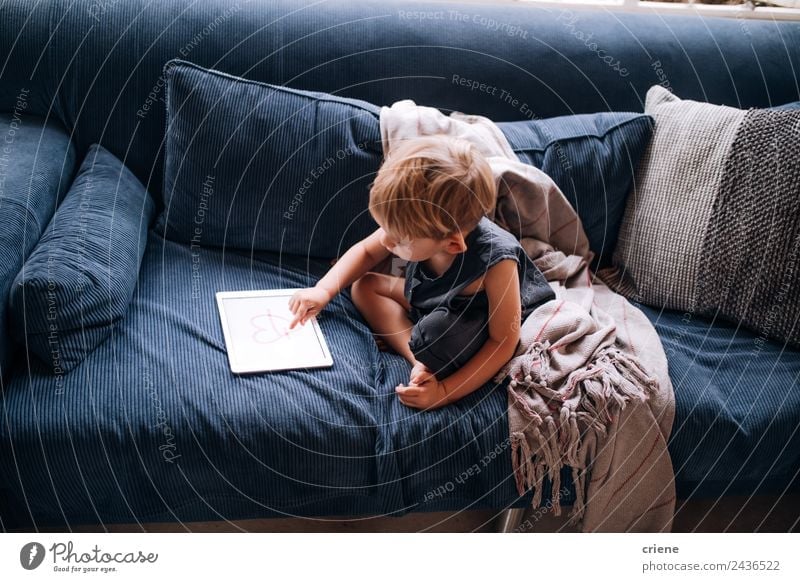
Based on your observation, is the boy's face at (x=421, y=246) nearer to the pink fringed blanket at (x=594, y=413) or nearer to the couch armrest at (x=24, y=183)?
the pink fringed blanket at (x=594, y=413)

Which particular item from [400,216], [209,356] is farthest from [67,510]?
[400,216]

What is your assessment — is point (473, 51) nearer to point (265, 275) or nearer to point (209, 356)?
point (265, 275)

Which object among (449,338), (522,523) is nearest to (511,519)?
(522,523)

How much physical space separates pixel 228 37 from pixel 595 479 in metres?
1.08

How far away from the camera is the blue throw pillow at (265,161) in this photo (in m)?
1.42

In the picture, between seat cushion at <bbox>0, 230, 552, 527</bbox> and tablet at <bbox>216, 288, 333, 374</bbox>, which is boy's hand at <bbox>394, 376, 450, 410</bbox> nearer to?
seat cushion at <bbox>0, 230, 552, 527</bbox>

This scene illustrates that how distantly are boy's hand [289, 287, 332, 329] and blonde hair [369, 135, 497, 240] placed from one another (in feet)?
0.80

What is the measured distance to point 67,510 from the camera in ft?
3.84

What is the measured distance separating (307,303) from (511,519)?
52 centimetres

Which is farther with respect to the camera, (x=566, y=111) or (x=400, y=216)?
(x=566, y=111)

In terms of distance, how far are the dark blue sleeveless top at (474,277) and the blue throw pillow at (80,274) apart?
48cm

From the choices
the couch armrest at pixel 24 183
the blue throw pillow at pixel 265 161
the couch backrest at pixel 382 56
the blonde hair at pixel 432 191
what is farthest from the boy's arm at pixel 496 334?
the couch armrest at pixel 24 183

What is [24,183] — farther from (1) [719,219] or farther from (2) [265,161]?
(1) [719,219]

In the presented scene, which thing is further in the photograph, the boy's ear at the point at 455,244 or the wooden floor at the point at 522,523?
the wooden floor at the point at 522,523
